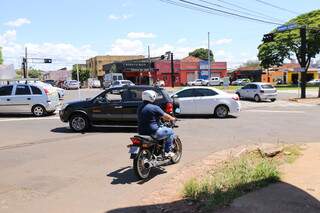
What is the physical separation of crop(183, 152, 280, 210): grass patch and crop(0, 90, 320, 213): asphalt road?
89 centimetres

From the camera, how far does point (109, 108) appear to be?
1611 cm

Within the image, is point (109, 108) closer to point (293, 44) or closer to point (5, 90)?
point (5, 90)

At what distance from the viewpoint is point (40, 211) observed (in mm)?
7027

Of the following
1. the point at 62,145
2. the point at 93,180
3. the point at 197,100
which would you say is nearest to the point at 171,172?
the point at 93,180

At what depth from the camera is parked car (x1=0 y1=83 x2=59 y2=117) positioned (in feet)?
74.7

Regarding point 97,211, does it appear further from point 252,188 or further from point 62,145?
point 62,145

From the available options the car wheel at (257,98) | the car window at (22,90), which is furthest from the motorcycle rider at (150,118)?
the car wheel at (257,98)

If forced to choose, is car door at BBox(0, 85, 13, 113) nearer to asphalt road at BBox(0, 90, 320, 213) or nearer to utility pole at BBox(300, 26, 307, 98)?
asphalt road at BBox(0, 90, 320, 213)

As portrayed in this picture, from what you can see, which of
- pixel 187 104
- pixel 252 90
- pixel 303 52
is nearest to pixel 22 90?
pixel 187 104

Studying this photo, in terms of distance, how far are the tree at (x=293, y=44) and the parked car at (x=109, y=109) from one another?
46071 mm

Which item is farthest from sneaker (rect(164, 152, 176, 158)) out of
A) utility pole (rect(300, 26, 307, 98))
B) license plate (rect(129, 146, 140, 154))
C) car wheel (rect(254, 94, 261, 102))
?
utility pole (rect(300, 26, 307, 98))

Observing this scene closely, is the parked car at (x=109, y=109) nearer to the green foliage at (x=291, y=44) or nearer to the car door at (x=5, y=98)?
the car door at (x=5, y=98)

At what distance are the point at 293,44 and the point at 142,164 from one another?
64.7m

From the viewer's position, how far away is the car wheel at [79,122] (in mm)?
16359
